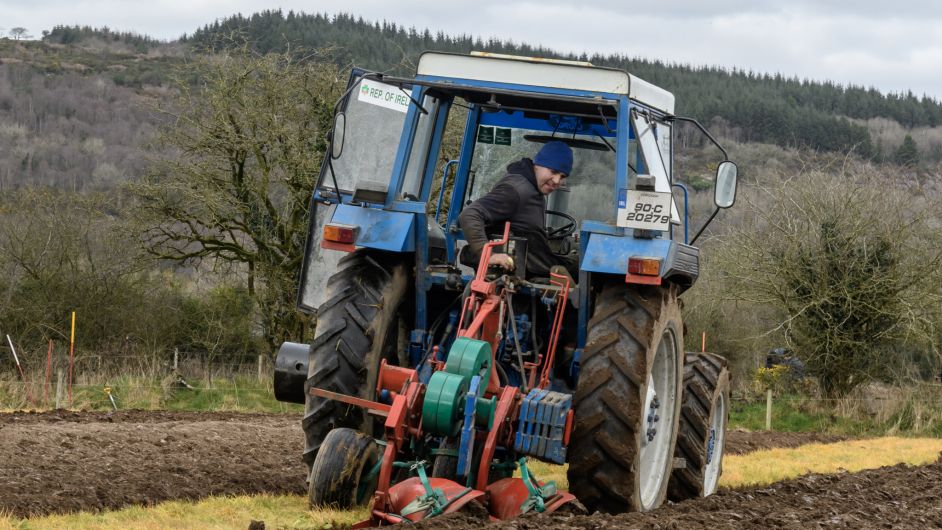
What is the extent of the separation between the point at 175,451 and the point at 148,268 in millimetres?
13514

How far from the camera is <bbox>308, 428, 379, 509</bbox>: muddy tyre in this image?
262 inches

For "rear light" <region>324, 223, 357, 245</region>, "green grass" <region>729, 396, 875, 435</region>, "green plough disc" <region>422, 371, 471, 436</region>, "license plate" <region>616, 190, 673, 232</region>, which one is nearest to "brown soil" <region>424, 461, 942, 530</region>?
"green plough disc" <region>422, 371, 471, 436</region>

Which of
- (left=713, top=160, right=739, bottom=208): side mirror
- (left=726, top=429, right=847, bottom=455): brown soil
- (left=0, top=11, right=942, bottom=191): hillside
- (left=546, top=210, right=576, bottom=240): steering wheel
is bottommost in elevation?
(left=726, top=429, right=847, bottom=455): brown soil

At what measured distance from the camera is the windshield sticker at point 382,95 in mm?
8414

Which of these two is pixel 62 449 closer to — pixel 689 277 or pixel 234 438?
pixel 234 438

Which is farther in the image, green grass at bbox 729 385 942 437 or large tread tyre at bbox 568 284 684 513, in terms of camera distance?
green grass at bbox 729 385 942 437

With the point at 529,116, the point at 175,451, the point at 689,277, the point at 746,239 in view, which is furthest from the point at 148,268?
the point at 689,277

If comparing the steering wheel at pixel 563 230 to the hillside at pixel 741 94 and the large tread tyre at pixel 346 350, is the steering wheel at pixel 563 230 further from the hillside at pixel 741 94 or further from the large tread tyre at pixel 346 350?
the hillside at pixel 741 94

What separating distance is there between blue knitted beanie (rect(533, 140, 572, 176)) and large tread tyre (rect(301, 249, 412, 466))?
4.26 feet

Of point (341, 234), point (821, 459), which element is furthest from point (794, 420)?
point (341, 234)

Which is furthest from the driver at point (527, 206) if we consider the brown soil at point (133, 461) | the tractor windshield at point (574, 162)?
the brown soil at point (133, 461)

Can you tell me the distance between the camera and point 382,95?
332 inches

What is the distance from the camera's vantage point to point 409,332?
26.1 ft

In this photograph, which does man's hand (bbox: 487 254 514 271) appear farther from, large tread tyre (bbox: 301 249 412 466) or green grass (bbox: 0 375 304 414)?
green grass (bbox: 0 375 304 414)
